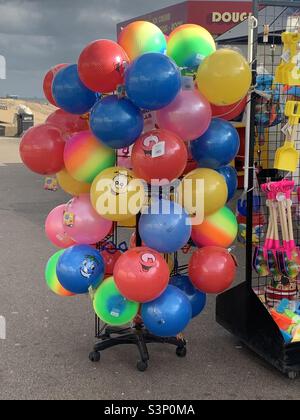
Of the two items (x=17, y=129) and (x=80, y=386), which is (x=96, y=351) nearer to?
(x=80, y=386)

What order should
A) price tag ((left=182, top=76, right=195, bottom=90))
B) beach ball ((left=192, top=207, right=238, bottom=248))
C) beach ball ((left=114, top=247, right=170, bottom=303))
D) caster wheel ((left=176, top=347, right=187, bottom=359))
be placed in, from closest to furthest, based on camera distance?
beach ball ((left=114, top=247, right=170, bottom=303)), price tag ((left=182, top=76, right=195, bottom=90)), beach ball ((left=192, top=207, right=238, bottom=248)), caster wheel ((left=176, top=347, right=187, bottom=359))

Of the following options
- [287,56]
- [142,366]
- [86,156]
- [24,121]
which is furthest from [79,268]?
[24,121]

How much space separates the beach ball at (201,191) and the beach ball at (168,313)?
20.5 inches

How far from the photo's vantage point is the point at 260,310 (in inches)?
135

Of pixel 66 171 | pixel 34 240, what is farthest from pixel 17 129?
pixel 66 171

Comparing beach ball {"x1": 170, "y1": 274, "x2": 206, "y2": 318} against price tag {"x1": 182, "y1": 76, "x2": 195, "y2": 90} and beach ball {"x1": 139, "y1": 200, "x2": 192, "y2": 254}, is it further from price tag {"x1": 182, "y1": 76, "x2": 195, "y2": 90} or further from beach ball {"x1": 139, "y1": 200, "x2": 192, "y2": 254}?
price tag {"x1": 182, "y1": 76, "x2": 195, "y2": 90}

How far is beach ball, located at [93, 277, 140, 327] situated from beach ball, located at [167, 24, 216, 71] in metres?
1.44

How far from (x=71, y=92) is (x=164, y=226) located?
0.97 m

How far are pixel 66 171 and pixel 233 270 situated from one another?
1262 millimetres

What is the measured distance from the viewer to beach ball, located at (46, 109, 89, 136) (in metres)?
3.43

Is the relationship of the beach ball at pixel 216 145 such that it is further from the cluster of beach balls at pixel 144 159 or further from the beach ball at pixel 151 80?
the beach ball at pixel 151 80

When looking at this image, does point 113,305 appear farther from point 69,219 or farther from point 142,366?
point 69,219

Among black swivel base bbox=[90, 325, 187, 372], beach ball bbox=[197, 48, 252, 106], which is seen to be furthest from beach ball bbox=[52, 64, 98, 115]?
black swivel base bbox=[90, 325, 187, 372]

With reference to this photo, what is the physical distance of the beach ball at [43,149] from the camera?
322 centimetres
